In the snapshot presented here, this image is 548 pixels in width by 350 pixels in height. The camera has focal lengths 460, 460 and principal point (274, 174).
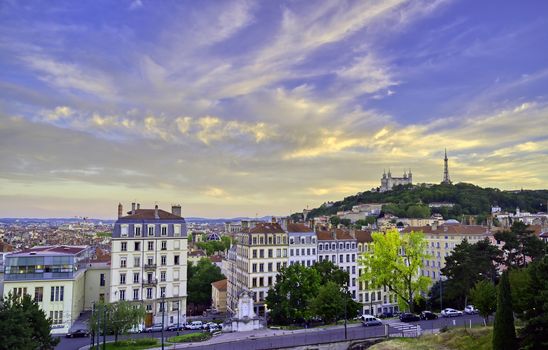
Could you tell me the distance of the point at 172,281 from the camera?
208ft

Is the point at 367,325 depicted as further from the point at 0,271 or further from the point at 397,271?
the point at 0,271

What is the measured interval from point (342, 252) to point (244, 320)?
28.2 metres

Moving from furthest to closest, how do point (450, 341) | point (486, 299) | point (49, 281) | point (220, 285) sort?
1. point (220, 285)
2. point (49, 281)
3. point (486, 299)
4. point (450, 341)

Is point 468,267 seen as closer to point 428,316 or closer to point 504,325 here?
point 428,316

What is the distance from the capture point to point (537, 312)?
32000 mm

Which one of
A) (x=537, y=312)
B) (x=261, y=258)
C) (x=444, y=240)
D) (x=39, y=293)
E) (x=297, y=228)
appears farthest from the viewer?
(x=444, y=240)

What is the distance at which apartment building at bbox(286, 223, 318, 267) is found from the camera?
75.1 m

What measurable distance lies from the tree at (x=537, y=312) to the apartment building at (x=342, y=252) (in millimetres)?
44677

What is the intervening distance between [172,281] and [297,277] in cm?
1770

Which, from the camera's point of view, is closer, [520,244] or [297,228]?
[520,244]

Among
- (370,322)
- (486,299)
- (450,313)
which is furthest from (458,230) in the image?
(486,299)

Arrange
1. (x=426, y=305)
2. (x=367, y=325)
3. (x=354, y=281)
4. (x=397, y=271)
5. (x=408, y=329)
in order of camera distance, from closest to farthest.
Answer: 1. (x=408, y=329)
2. (x=367, y=325)
3. (x=397, y=271)
4. (x=426, y=305)
5. (x=354, y=281)

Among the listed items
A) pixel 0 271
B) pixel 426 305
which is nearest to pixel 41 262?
pixel 0 271

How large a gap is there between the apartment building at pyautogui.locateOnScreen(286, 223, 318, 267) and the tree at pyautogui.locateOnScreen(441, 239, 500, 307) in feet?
68.2
